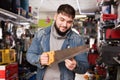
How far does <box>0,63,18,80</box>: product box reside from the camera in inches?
99.1

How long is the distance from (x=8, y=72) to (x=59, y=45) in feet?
2.68

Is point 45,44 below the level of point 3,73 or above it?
above

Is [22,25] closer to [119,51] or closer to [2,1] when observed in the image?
[2,1]

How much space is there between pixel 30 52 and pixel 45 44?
0.15 metres

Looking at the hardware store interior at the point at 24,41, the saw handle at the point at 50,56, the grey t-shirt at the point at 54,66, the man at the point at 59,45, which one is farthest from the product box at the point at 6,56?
the saw handle at the point at 50,56

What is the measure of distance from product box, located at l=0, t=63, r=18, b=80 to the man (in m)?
0.51

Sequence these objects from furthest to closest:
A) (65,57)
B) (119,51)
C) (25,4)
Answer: (25,4), (119,51), (65,57)

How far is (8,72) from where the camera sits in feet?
8.70

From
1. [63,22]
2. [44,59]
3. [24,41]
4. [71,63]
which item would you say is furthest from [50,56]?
[24,41]

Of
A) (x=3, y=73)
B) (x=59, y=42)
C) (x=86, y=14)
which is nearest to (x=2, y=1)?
(x=3, y=73)

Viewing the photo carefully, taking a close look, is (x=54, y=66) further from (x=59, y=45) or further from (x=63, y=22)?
(x=63, y=22)

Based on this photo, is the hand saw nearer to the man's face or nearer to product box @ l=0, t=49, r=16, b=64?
the man's face

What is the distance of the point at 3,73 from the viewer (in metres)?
2.52

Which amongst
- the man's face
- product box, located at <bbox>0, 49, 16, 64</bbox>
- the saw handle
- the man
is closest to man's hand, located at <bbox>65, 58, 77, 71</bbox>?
the man
